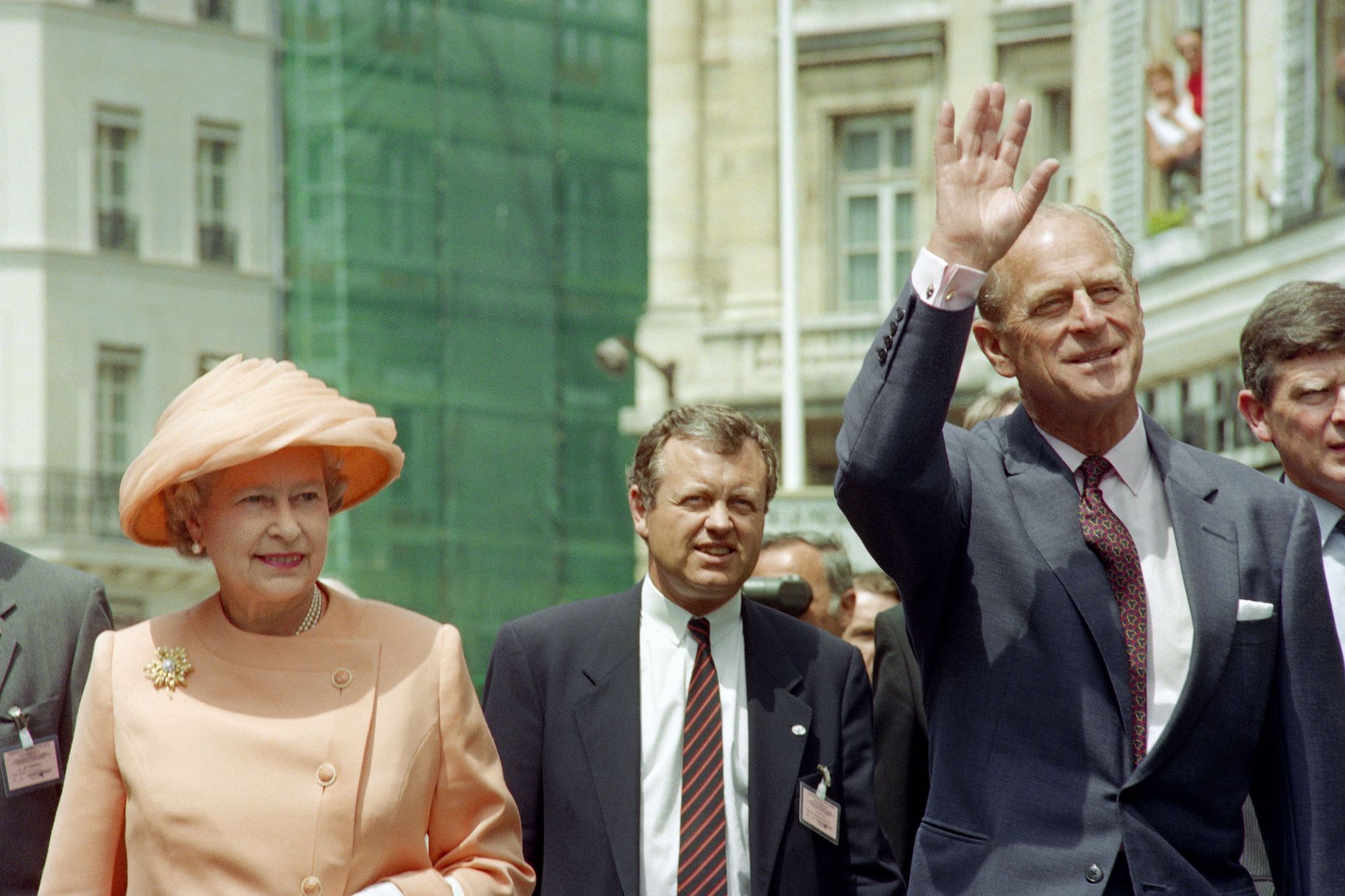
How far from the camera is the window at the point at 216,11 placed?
29.9m

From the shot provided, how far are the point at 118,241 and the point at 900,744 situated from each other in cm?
2548

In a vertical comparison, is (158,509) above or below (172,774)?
above

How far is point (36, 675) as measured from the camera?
14.4 feet

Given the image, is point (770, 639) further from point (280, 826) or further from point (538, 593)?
point (538, 593)

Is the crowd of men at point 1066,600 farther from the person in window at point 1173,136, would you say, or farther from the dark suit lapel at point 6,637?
the person in window at point 1173,136

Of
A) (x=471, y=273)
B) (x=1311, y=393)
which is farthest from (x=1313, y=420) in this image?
(x=471, y=273)

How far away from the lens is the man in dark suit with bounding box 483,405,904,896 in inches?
177

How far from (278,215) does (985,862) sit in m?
25.7

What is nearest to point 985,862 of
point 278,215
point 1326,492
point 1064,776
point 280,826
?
point 1064,776

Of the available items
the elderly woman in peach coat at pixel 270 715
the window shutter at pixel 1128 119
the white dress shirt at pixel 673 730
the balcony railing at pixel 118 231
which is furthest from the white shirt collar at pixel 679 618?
the balcony railing at pixel 118 231

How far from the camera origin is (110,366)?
95.3 feet

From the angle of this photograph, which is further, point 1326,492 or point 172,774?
point 1326,492

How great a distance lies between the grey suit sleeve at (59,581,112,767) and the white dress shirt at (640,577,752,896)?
121 cm

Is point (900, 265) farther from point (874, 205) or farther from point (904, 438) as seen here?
point (904, 438)
